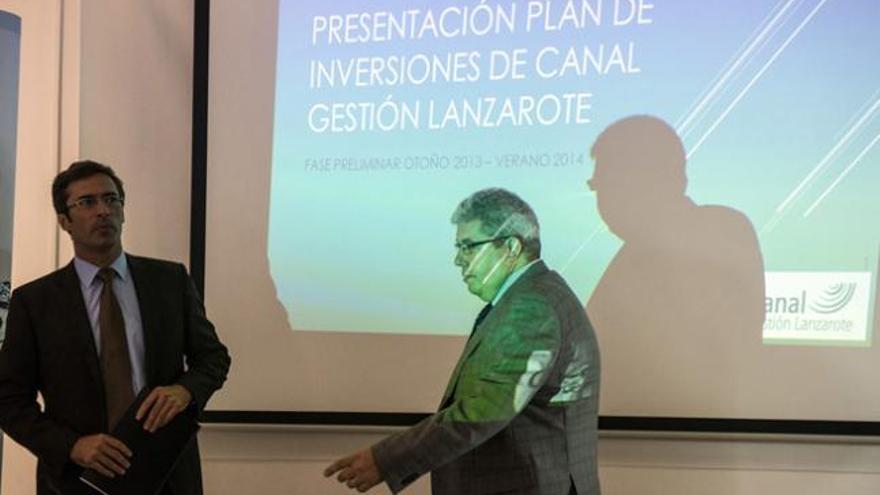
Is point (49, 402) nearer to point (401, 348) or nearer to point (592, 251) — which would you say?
point (401, 348)

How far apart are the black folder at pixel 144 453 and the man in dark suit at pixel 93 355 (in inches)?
0.8

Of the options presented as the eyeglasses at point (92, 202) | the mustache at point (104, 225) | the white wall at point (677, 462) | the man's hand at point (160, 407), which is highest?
the eyeglasses at point (92, 202)

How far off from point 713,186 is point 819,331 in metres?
0.59

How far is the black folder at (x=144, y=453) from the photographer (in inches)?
60.7

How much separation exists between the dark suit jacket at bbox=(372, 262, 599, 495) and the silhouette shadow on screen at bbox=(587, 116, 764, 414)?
811 mm

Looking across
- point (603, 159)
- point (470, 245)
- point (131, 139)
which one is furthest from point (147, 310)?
point (603, 159)

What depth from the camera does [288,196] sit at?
8.04ft

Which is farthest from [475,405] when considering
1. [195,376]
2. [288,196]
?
[288,196]

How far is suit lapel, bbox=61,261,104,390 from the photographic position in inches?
63.4

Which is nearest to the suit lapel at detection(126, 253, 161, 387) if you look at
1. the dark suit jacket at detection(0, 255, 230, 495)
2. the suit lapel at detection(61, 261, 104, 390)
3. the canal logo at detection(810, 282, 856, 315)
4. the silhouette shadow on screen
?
the dark suit jacket at detection(0, 255, 230, 495)

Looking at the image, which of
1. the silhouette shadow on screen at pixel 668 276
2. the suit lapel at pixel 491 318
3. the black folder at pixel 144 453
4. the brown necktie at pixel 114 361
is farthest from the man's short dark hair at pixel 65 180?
the silhouette shadow on screen at pixel 668 276

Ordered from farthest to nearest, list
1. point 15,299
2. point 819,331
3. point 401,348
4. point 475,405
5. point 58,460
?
point 401,348 < point 819,331 < point 15,299 < point 58,460 < point 475,405

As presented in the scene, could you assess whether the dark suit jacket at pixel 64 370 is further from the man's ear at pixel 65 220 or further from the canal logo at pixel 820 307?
the canal logo at pixel 820 307

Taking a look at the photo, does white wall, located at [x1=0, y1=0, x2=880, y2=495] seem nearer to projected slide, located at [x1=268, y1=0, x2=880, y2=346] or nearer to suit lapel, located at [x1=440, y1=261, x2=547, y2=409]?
projected slide, located at [x1=268, y1=0, x2=880, y2=346]
